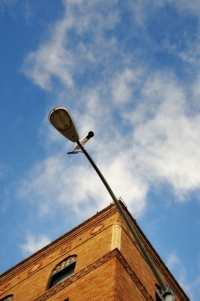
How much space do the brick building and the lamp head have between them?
7005 millimetres

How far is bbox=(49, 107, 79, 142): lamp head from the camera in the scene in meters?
7.01

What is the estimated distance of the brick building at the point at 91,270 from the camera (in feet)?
45.3

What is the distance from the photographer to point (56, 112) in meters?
7.02

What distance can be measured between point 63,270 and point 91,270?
8.18 ft

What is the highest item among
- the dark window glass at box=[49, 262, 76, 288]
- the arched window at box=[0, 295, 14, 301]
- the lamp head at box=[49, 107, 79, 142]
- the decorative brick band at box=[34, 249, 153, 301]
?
the arched window at box=[0, 295, 14, 301]

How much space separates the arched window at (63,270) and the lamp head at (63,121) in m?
10.4

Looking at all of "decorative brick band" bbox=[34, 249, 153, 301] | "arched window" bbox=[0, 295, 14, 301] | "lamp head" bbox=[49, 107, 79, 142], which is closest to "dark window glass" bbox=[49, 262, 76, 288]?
"decorative brick band" bbox=[34, 249, 153, 301]

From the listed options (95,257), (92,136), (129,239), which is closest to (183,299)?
(129,239)

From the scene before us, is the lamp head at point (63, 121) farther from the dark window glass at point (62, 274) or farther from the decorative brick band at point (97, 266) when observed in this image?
Answer: the dark window glass at point (62, 274)

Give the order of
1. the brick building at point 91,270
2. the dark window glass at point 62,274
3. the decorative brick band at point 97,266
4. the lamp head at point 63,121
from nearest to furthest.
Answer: the lamp head at point 63,121 → the brick building at point 91,270 → the decorative brick band at point 97,266 → the dark window glass at point 62,274

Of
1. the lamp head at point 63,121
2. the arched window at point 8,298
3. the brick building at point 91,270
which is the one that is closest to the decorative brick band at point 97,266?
the brick building at point 91,270

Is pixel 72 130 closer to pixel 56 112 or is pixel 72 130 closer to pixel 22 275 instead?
pixel 56 112

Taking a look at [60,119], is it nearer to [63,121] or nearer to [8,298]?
[63,121]

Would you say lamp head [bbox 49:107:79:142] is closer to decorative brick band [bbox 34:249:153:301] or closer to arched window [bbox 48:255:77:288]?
decorative brick band [bbox 34:249:153:301]
